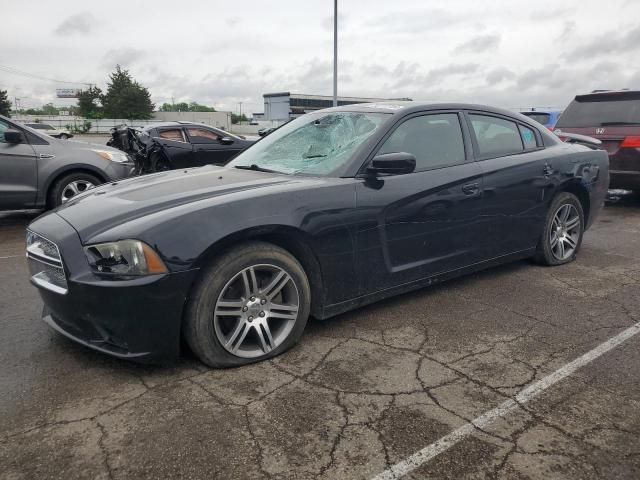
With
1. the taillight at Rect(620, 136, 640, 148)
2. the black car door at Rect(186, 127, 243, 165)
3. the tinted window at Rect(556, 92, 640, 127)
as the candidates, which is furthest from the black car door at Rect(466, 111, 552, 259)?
the black car door at Rect(186, 127, 243, 165)

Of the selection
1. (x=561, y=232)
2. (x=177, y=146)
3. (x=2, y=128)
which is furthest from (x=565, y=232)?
(x=177, y=146)

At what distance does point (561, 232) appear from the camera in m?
4.87

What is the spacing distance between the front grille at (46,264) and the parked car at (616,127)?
7323 millimetres

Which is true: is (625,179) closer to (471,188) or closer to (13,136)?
(471,188)

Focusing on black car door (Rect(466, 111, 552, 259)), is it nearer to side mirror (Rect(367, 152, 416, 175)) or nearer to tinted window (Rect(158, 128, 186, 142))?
side mirror (Rect(367, 152, 416, 175))

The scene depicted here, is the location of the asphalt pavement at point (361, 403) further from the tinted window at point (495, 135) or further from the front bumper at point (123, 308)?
the tinted window at point (495, 135)

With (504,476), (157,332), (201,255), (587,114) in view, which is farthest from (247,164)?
(587,114)

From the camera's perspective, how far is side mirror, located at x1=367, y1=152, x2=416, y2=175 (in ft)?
10.6

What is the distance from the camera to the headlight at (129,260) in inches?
101

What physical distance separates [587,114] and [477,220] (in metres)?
5.16

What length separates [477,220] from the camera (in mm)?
3918

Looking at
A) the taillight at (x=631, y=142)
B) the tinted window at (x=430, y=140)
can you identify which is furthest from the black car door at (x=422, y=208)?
the taillight at (x=631, y=142)

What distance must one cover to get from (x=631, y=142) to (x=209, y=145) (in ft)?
23.3

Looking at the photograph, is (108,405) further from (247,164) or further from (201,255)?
(247,164)
